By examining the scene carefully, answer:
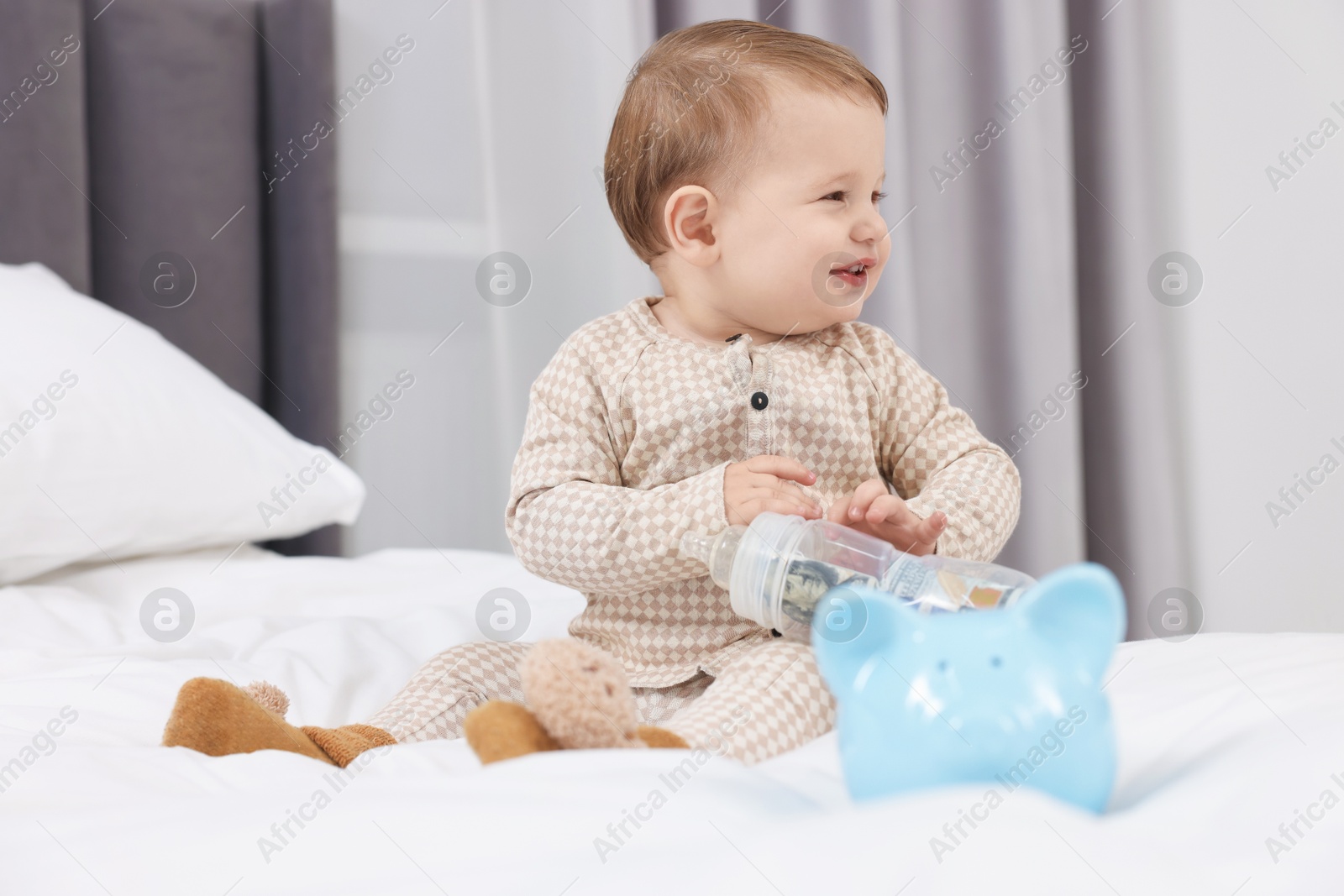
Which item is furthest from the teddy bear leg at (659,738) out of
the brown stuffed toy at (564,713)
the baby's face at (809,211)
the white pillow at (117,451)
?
the white pillow at (117,451)

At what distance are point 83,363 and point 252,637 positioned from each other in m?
0.47

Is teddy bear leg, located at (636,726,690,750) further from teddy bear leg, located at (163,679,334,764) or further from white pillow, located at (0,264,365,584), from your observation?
white pillow, located at (0,264,365,584)

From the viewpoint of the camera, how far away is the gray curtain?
6.29ft

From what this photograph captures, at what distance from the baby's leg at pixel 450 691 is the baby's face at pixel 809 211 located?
377 millimetres

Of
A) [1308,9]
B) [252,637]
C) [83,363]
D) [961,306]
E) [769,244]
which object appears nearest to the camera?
[769,244]

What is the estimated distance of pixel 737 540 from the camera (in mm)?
815

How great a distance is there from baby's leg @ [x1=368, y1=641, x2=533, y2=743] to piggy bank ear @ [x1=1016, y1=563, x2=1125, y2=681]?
43 cm

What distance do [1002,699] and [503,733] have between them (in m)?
0.23

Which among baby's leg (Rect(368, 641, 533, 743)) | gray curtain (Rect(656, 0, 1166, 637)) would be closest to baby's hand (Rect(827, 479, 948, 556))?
baby's leg (Rect(368, 641, 533, 743))

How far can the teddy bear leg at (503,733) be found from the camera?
526mm

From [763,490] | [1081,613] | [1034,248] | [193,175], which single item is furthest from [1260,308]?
[193,175]

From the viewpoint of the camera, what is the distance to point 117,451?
135 centimetres

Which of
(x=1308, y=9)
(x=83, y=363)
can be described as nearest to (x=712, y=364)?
(x=83, y=363)

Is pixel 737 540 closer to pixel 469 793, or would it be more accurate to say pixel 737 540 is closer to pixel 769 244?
pixel 769 244
